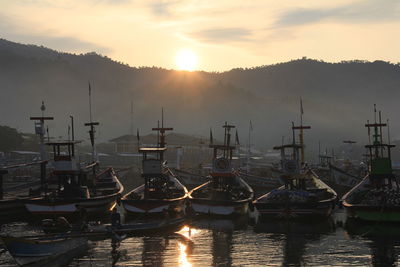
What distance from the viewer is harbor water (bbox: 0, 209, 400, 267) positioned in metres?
32.0

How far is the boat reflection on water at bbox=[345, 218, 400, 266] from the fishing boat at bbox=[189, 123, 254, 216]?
8.90 meters

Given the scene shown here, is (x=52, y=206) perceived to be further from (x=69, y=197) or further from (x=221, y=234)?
(x=221, y=234)

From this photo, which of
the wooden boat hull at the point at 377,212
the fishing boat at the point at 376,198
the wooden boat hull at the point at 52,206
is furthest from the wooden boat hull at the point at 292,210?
the wooden boat hull at the point at 52,206

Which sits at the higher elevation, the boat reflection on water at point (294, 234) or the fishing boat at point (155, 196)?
the fishing boat at point (155, 196)

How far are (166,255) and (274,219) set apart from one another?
15070 mm

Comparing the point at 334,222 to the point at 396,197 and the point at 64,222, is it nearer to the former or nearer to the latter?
the point at 396,197

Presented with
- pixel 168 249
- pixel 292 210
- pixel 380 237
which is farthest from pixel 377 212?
pixel 168 249

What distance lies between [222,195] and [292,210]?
686 cm

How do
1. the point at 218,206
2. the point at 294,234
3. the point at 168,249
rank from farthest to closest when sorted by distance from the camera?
the point at 218,206, the point at 294,234, the point at 168,249

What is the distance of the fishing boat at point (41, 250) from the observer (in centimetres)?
2927

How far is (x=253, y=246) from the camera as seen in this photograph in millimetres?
36406

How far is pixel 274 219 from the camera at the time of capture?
46.3 meters

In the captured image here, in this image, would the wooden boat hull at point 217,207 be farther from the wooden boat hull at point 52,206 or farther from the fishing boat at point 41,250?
the fishing boat at point 41,250

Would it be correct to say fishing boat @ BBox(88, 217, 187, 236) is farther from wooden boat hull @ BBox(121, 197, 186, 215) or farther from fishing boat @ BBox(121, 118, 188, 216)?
fishing boat @ BBox(121, 118, 188, 216)
